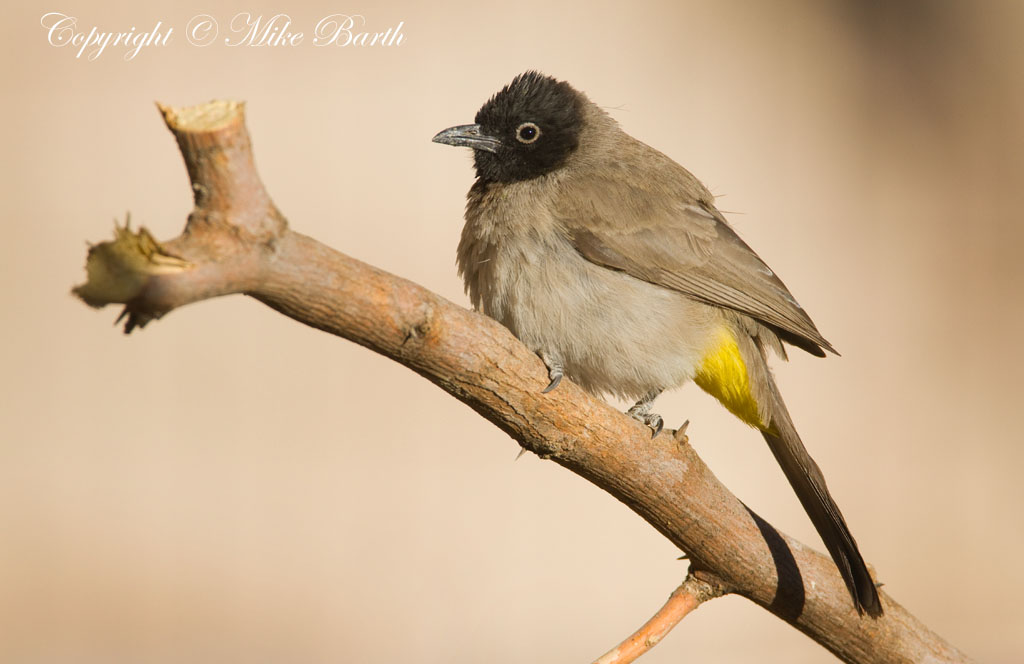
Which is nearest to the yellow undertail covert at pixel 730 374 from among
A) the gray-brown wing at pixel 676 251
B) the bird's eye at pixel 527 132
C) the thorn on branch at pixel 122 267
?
the gray-brown wing at pixel 676 251

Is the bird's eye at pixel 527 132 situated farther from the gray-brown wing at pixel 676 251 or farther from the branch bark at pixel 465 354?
the branch bark at pixel 465 354

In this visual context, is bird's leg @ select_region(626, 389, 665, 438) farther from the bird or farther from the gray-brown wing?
the gray-brown wing

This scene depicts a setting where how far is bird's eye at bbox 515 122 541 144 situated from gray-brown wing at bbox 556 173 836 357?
332 millimetres

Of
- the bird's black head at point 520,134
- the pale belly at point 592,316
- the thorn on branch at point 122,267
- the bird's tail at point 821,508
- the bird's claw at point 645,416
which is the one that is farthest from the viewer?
the bird's black head at point 520,134

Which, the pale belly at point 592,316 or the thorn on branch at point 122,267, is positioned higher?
the pale belly at point 592,316

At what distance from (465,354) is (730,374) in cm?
134

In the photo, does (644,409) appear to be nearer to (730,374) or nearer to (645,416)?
(645,416)

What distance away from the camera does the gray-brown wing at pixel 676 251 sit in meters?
3.18

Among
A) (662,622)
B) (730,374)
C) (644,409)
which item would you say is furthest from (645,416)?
(662,622)

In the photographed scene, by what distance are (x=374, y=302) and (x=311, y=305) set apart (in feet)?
0.41

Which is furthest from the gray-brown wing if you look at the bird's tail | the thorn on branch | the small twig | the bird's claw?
the thorn on branch

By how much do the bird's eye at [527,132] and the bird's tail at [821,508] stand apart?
114 cm

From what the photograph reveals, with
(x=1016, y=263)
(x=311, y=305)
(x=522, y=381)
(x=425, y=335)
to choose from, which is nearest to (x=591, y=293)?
(x=522, y=381)

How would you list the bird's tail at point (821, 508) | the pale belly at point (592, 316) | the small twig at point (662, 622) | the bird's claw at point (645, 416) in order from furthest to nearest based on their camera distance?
the pale belly at point (592, 316), the bird's claw at point (645, 416), the bird's tail at point (821, 508), the small twig at point (662, 622)
